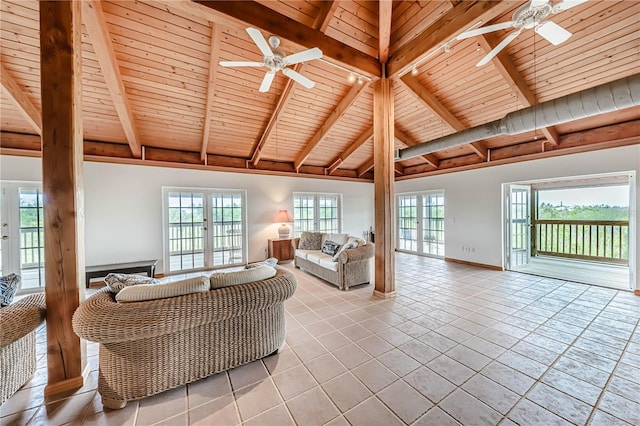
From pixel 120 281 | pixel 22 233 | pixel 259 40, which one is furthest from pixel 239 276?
pixel 22 233

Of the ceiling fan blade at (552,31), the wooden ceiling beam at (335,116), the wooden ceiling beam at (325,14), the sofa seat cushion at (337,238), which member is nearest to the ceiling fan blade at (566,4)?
the ceiling fan blade at (552,31)

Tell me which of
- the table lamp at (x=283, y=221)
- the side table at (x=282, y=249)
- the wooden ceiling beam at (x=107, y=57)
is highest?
the wooden ceiling beam at (x=107, y=57)

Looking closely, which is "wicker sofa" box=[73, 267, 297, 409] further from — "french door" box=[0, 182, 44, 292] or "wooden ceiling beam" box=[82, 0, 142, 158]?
"french door" box=[0, 182, 44, 292]

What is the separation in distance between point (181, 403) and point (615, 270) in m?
8.13

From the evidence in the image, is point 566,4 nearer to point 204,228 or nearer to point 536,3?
point 536,3

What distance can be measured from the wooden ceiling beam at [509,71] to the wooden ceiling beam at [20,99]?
19.5 ft

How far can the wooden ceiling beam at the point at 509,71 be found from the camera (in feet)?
10.4

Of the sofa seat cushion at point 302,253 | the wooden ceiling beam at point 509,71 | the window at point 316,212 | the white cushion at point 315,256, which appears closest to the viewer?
the wooden ceiling beam at point 509,71

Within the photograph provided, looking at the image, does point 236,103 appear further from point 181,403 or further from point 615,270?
point 615,270

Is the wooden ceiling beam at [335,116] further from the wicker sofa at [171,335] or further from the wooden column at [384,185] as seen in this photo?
the wicker sofa at [171,335]

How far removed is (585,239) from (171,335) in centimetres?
899

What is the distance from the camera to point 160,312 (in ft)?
5.51

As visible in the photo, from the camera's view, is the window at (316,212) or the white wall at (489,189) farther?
the window at (316,212)

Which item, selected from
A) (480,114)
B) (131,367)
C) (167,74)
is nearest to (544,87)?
(480,114)
